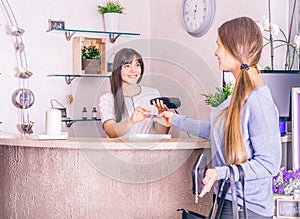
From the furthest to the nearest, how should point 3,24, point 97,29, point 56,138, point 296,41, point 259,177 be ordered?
point 97,29
point 3,24
point 296,41
point 56,138
point 259,177

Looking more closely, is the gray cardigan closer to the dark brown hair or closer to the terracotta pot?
the dark brown hair

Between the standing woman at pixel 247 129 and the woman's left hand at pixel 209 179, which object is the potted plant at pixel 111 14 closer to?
the standing woman at pixel 247 129

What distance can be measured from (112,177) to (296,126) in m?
0.94

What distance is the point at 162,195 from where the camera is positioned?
275 centimetres

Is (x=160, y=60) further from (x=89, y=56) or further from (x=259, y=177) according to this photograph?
(x=259, y=177)

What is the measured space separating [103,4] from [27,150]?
200cm

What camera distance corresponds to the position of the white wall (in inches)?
160

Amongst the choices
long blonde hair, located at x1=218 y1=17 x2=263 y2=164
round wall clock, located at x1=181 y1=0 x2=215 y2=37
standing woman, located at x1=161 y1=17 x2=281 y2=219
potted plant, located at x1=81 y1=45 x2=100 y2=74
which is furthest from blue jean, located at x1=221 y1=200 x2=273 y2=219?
potted plant, located at x1=81 y1=45 x2=100 y2=74

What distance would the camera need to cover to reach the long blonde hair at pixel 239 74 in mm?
2041

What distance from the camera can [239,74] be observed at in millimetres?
2092

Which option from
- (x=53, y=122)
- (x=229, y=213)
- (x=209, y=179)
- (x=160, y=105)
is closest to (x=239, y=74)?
(x=209, y=179)

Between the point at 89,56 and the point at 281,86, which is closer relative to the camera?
the point at 281,86

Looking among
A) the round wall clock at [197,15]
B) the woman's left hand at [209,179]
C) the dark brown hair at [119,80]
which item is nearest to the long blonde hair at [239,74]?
the woman's left hand at [209,179]

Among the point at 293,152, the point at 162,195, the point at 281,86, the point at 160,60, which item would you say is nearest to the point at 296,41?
the point at 281,86
